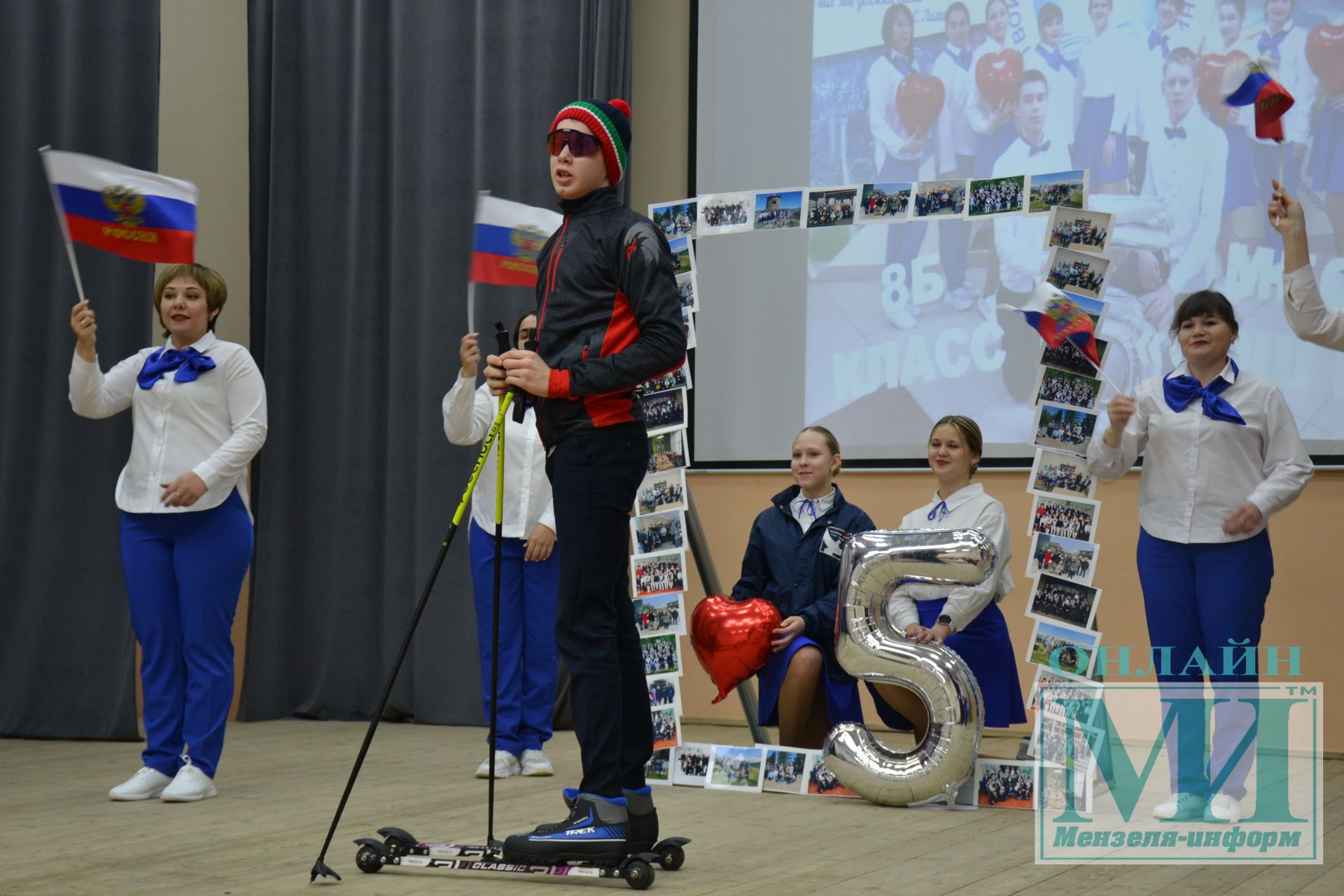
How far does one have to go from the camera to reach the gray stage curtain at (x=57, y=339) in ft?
16.6

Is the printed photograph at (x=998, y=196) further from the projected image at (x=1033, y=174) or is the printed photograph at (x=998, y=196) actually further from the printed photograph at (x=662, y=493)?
the printed photograph at (x=662, y=493)

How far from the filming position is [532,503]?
436cm

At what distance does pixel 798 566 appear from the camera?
163 inches

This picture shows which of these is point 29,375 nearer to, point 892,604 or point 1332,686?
point 892,604

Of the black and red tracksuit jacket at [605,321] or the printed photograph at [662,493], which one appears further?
the printed photograph at [662,493]

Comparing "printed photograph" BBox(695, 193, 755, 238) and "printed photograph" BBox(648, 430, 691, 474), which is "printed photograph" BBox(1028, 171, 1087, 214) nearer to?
"printed photograph" BBox(695, 193, 755, 238)

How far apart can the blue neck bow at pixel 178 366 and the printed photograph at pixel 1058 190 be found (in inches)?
91.2

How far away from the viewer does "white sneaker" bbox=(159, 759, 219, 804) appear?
143 inches

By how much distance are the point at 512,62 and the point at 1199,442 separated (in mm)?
3292

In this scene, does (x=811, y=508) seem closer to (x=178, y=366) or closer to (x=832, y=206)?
(x=832, y=206)

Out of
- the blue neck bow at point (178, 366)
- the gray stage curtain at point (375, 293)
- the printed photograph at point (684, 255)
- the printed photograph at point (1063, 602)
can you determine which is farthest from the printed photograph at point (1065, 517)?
the gray stage curtain at point (375, 293)

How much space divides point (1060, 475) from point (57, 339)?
359 cm

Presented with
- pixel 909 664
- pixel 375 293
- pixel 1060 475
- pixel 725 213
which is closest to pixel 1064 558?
pixel 1060 475

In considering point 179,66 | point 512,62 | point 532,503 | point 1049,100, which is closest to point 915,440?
point 1049,100
